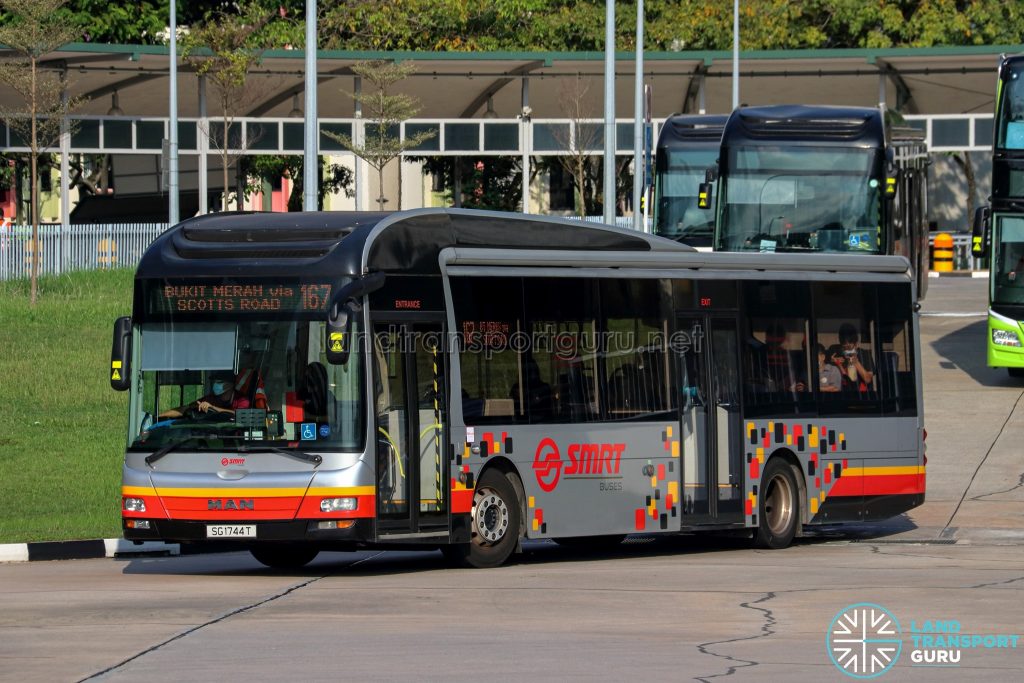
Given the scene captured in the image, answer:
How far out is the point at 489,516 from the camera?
1520cm

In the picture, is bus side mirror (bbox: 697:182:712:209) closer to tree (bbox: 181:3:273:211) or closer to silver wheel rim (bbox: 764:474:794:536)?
tree (bbox: 181:3:273:211)

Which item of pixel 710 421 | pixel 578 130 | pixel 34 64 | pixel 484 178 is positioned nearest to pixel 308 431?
pixel 710 421

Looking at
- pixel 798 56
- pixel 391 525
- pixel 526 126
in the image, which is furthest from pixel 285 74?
pixel 391 525

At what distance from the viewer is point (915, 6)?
224ft

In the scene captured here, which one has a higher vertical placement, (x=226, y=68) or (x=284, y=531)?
(x=226, y=68)

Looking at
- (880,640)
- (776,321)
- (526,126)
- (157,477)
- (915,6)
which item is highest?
(915,6)

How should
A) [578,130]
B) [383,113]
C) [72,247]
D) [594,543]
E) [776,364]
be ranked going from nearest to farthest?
[776,364] → [594,543] → [72,247] → [383,113] → [578,130]

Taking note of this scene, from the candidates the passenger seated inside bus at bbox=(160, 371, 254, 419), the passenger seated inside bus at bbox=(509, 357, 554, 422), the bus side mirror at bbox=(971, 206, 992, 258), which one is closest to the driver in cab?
the passenger seated inside bus at bbox=(160, 371, 254, 419)

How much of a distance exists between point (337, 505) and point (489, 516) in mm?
1679

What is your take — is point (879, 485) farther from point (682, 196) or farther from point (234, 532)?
point (682, 196)

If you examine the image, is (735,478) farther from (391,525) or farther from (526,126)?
(526,126)

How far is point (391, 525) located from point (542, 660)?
13.7ft

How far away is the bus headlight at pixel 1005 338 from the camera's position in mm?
31156

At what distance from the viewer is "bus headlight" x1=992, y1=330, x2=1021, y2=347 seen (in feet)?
102
